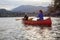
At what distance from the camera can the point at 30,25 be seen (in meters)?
42.0

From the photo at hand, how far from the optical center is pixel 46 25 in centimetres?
3803

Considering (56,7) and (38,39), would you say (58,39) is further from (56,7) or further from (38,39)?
(56,7)

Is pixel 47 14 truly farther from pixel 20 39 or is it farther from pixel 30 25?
pixel 20 39

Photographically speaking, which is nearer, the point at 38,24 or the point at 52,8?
the point at 38,24

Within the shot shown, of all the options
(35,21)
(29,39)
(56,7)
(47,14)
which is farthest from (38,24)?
(47,14)

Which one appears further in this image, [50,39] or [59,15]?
[59,15]

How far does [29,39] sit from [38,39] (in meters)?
0.98

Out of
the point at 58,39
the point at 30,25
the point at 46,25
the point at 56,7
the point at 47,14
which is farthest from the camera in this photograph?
the point at 47,14

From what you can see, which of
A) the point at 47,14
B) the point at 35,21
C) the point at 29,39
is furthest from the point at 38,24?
the point at 47,14

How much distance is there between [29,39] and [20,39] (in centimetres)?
98

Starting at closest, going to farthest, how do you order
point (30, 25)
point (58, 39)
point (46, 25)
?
point (58, 39), point (46, 25), point (30, 25)

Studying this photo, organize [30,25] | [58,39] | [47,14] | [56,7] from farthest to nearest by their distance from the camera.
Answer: [47,14]
[56,7]
[30,25]
[58,39]

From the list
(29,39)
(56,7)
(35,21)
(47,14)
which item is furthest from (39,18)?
(47,14)

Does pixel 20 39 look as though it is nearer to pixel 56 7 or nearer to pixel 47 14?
pixel 56 7
